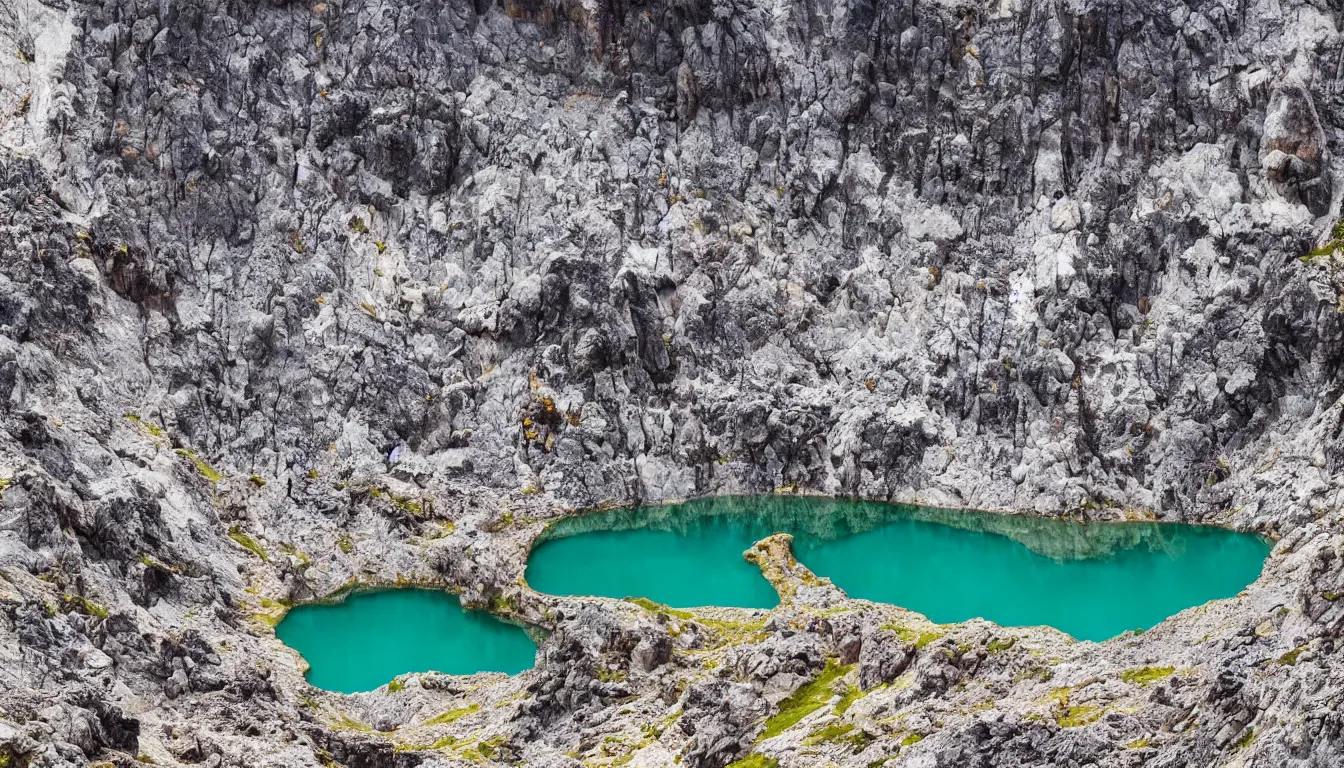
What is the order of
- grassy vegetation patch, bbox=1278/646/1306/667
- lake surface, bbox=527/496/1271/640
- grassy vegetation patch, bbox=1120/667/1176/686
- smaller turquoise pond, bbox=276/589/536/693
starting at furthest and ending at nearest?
1. lake surface, bbox=527/496/1271/640
2. smaller turquoise pond, bbox=276/589/536/693
3. grassy vegetation patch, bbox=1120/667/1176/686
4. grassy vegetation patch, bbox=1278/646/1306/667

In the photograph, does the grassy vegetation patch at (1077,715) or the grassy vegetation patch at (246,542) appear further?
the grassy vegetation patch at (246,542)

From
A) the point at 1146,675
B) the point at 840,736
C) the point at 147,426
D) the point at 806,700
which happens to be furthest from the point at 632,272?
the point at 1146,675

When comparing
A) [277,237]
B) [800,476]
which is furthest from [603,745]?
[277,237]

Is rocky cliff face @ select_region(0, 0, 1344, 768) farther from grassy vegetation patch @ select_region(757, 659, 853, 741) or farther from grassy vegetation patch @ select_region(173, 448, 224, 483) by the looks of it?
grassy vegetation patch @ select_region(757, 659, 853, 741)

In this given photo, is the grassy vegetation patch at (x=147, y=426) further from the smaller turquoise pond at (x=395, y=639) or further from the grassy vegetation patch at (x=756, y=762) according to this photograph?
the grassy vegetation patch at (x=756, y=762)

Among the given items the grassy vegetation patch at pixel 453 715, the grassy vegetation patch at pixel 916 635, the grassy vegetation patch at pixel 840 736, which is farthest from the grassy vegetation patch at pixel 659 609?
the grassy vegetation patch at pixel 840 736

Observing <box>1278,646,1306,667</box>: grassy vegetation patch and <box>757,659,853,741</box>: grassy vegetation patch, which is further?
<box>757,659,853,741</box>: grassy vegetation patch

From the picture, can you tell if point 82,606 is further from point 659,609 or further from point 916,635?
point 916,635

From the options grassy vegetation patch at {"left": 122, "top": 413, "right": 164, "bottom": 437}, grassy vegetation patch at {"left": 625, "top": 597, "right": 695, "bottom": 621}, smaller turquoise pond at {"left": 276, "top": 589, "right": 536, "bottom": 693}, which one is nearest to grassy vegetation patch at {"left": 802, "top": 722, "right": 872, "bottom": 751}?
grassy vegetation patch at {"left": 625, "top": 597, "right": 695, "bottom": 621}
